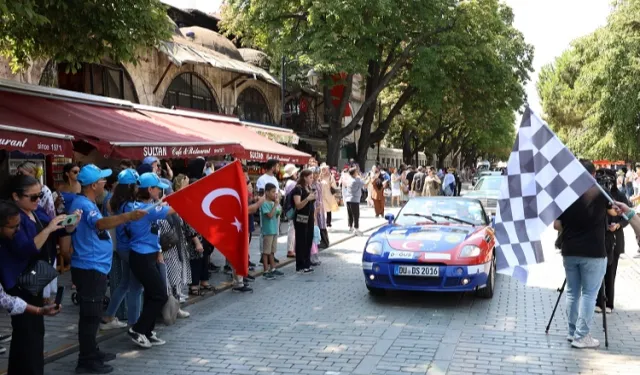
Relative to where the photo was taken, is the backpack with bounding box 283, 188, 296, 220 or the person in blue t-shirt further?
the backpack with bounding box 283, 188, 296, 220

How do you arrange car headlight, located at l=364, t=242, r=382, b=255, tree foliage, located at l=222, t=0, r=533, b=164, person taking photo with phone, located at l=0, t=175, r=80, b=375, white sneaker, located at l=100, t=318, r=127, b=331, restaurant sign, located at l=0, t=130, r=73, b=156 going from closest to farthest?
1. person taking photo with phone, located at l=0, t=175, r=80, b=375
2. white sneaker, located at l=100, t=318, r=127, b=331
3. restaurant sign, located at l=0, t=130, r=73, b=156
4. car headlight, located at l=364, t=242, r=382, b=255
5. tree foliage, located at l=222, t=0, r=533, b=164

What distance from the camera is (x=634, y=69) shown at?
959 inches

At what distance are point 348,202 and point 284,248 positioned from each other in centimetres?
327

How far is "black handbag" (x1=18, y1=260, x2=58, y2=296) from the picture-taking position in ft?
13.9

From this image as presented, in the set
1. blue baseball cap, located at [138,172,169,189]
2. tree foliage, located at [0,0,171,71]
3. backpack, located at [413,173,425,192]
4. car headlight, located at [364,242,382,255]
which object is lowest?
car headlight, located at [364,242,382,255]

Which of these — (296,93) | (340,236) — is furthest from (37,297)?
(296,93)

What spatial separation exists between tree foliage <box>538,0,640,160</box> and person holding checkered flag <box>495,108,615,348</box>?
2217cm

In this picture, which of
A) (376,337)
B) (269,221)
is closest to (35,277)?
(376,337)

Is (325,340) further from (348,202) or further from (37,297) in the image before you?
(348,202)

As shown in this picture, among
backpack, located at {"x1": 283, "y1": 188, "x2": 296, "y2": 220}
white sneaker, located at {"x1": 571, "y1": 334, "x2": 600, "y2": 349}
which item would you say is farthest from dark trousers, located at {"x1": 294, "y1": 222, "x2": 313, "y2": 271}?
white sneaker, located at {"x1": 571, "y1": 334, "x2": 600, "y2": 349}

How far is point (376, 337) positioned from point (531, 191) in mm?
2224

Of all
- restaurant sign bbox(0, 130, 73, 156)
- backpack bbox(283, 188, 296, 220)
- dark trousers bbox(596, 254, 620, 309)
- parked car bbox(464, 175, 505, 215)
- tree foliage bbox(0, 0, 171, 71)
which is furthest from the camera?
parked car bbox(464, 175, 505, 215)

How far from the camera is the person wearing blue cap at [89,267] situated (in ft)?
16.6

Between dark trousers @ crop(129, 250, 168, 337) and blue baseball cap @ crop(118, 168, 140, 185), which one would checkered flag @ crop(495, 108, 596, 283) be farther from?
blue baseball cap @ crop(118, 168, 140, 185)
